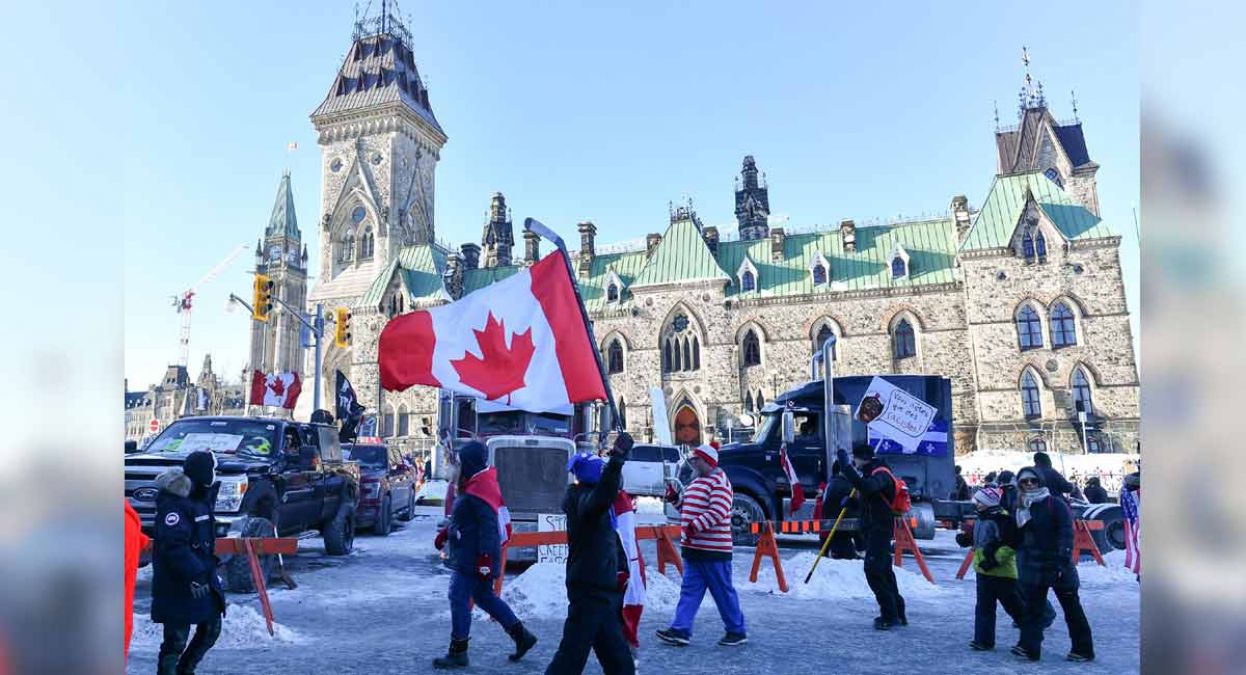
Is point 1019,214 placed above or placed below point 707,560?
above

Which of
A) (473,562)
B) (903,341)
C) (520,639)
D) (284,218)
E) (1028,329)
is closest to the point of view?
(473,562)

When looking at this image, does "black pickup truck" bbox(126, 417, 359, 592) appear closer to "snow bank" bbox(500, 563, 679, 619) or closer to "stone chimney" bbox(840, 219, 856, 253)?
"snow bank" bbox(500, 563, 679, 619)

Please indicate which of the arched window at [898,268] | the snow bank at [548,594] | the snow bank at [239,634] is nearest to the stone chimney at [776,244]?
the arched window at [898,268]

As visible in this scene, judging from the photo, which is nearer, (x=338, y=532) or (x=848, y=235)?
(x=338, y=532)

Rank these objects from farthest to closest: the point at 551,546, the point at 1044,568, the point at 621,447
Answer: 1. the point at 551,546
2. the point at 1044,568
3. the point at 621,447

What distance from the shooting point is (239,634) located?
6.68 m

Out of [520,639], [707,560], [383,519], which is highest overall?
[707,560]

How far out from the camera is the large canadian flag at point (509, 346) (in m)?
9.77

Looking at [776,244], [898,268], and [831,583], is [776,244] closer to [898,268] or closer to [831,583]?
[898,268]

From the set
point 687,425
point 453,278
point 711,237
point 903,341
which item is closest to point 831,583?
point 903,341

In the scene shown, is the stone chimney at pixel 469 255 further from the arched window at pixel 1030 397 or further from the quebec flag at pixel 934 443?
the quebec flag at pixel 934 443

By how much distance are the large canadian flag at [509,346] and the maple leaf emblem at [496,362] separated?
0.01 m

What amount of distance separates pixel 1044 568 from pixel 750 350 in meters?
33.0
